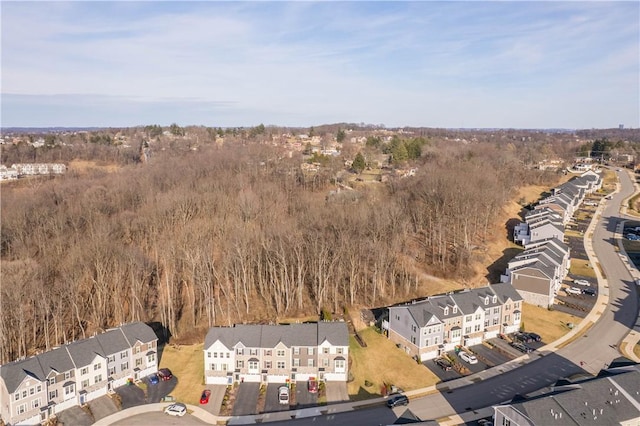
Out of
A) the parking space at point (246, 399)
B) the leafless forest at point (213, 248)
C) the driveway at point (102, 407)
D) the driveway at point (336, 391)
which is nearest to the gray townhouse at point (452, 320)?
the driveway at point (336, 391)

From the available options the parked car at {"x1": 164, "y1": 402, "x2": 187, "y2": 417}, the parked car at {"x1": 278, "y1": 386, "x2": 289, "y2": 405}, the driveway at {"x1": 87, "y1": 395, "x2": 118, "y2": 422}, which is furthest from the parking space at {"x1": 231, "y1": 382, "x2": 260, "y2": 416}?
the driveway at {"x1": 87, "y1": 395, "x2": 118, "y2": 422}

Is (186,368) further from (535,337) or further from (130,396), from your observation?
(535,337)

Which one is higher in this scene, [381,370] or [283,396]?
[381,370]

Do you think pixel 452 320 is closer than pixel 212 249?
Yes

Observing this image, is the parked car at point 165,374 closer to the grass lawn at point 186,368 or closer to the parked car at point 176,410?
the grass lawn at point 186,368

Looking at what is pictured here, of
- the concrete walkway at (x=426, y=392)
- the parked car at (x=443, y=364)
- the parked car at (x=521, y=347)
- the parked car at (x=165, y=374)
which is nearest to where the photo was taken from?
the concrete walkway at (x=426, y=392)

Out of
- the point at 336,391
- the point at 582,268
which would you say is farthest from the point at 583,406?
the point at 582,268

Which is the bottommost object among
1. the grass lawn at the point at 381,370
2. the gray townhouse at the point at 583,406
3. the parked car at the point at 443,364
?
the grass lawn at the point at 381,370
